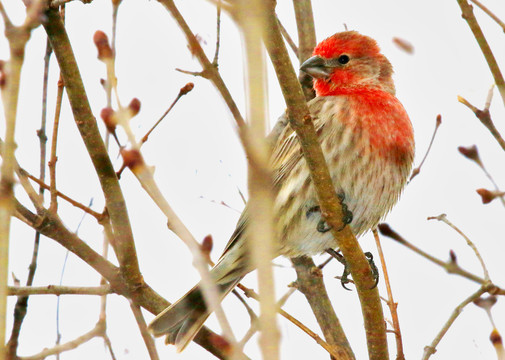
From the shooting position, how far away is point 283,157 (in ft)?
21.9

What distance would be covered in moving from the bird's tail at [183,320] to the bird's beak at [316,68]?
242 cm

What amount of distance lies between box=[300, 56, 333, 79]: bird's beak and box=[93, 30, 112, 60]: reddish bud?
149 inches

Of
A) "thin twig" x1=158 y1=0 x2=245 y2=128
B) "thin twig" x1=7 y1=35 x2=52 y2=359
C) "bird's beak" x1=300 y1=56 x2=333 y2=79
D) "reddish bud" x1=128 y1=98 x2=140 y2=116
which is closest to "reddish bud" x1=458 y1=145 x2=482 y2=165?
"thin twig" x1=158 y1=0 x2=245 y2=128

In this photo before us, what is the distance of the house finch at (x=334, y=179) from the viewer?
6.26 m

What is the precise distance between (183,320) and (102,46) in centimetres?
296

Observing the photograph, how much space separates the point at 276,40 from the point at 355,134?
8.92 feet

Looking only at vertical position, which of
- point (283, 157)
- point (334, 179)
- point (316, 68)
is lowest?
point (334, 179)

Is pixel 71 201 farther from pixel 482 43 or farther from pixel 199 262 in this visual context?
pixel 482 43

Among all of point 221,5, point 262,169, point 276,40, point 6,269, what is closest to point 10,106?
point 6,269

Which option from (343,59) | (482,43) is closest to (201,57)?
(482,43)

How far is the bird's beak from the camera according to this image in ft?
23.8

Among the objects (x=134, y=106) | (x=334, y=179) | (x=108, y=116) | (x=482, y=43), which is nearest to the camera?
(x=108, y=116)

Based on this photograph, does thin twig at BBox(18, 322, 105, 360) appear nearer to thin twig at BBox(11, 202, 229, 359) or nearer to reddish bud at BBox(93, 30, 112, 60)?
thin twig at BBox(11, 202, 229, 359)

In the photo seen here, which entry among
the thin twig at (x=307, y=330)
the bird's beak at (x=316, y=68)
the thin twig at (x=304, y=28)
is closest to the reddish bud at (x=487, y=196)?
the thin twig at (x=307, y=330)
